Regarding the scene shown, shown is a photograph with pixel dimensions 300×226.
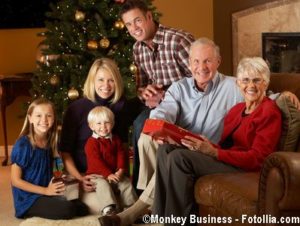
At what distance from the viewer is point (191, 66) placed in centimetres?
298

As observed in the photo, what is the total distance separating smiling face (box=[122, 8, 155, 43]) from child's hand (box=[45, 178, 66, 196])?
1013mm

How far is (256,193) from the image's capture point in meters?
2.32

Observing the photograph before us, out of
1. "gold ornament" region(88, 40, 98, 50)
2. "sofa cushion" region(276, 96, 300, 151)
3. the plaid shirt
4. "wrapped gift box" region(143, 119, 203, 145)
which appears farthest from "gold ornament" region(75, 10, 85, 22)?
"sofa cushion" region(276, 96, 300, 151)

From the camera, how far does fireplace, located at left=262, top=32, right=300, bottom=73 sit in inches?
213

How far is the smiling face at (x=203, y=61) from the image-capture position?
9.62 ft

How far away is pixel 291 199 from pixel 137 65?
1.73 meters

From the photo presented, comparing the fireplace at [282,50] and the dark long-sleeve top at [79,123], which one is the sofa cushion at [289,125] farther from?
the fireplace at [282,50]

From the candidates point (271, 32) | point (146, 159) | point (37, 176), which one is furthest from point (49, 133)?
point (271, 32)

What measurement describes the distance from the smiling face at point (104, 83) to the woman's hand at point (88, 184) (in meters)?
0.50

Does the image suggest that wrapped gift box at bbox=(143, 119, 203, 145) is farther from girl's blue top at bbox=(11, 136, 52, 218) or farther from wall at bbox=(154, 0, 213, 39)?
wall at bbox=(154, 0, 213, 39)

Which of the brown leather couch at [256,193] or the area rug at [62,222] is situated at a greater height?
the brown leather couch at [256,193]

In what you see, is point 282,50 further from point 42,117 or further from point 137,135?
point 42,117

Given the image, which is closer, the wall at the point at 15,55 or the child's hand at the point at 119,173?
the child's hand at the point at 119,173

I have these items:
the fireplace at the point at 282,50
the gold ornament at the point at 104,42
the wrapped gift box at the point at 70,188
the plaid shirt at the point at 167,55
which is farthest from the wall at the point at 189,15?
the wrapped gift box at the point at 70,188
